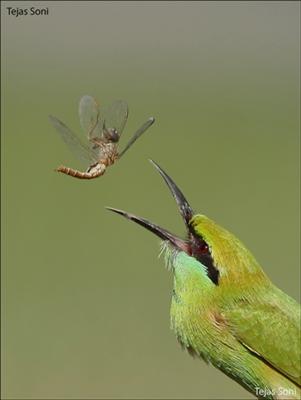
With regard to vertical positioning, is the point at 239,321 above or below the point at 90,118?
below

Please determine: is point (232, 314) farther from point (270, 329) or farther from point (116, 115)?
point (116, 115)

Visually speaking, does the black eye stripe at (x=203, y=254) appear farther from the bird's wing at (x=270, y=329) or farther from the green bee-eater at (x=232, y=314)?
the bird's wing at (x=270, y=329)

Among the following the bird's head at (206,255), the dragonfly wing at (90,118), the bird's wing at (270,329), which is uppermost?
the dragonfly wing at (90,118)

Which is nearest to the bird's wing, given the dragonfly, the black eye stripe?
the black eye stripe

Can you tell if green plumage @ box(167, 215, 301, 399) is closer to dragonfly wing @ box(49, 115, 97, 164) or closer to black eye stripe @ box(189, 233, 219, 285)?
black eye stripe @ box(189, 233, 219, 285)

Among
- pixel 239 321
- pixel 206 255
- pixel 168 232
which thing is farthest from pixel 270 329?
pixel 168 232

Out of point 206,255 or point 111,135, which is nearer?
point 206,255

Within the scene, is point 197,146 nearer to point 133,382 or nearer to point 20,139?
point 20,139

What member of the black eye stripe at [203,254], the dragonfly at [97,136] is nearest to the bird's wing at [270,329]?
the black eye stripe at [203,254]

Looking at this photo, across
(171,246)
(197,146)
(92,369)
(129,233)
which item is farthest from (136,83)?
(171,246)
